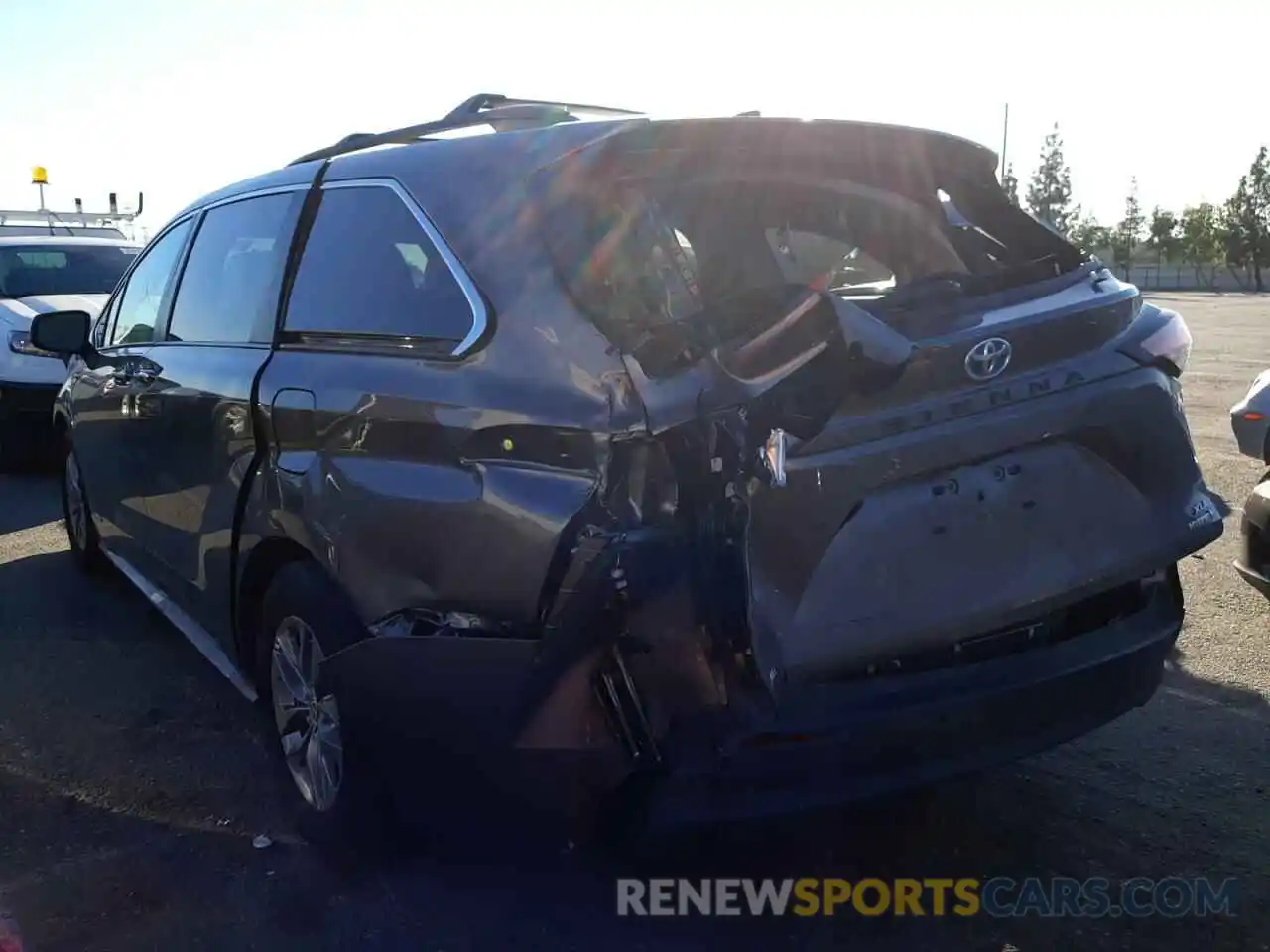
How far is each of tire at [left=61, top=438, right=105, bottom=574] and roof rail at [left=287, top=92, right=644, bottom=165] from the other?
9.10 ft

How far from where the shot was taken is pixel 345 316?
125 inches

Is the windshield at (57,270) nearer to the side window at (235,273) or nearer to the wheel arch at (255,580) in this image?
the side window at (235,273)

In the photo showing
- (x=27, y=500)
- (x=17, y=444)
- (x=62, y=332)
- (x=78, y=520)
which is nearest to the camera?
(x=62, y=332)

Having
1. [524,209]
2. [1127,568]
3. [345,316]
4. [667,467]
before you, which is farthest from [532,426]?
[1127,568]

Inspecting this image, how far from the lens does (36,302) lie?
30.9 feet

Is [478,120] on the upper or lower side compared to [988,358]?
upper

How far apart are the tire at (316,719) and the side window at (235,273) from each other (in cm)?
85

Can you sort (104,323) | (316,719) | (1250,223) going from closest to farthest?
(316,719)
(104,323)
(1250,223)

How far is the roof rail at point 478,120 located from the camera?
3492 mm

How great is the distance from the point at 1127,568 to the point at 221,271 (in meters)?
3.00

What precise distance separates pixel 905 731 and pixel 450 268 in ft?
4.81

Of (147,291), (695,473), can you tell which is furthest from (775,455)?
(147,291)

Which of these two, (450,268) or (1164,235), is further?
Answer: (1164,235)

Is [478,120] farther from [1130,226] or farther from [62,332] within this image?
[1130,226]
